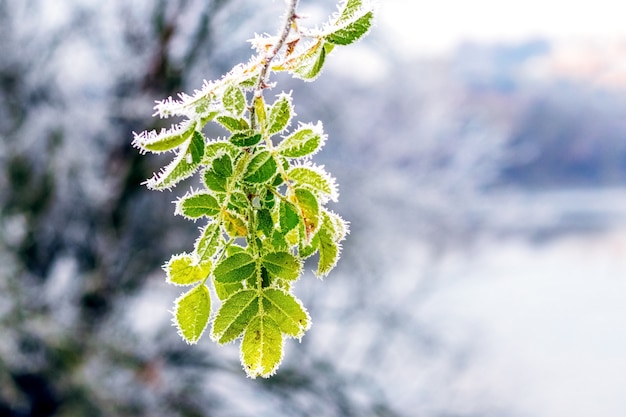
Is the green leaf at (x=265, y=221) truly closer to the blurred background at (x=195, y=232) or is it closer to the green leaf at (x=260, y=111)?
the green leaf at (x=260, y=111)

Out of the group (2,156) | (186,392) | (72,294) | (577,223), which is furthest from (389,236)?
(577,223)

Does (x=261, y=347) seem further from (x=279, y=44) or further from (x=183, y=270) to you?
(x=279, y=44)

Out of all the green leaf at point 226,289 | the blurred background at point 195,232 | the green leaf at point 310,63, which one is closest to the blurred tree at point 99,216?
the blurred background at point 195,232

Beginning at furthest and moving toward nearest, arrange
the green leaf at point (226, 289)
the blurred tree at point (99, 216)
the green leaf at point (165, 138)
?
the blurred tree at point (99, 216) → the green leaf at point (226, 289) → the green leaf at point (165, 138)

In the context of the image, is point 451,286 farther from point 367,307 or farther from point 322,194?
point 322,194

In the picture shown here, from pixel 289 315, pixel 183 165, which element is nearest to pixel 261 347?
pixel 289 315

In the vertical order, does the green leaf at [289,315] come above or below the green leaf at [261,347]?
above
